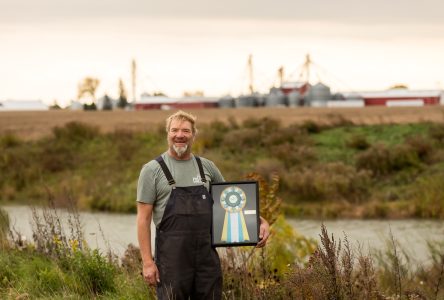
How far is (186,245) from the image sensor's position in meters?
5.53

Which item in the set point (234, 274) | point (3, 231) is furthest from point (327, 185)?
point (234, 274)

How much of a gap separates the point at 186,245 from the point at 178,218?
20 centimetres

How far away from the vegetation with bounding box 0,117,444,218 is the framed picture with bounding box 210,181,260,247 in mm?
17805

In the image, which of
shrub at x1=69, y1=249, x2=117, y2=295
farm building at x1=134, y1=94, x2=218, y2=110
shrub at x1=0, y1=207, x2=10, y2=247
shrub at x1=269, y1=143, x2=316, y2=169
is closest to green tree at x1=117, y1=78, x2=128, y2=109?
farm building at x1=134, y1=94, x2=218, y2=110

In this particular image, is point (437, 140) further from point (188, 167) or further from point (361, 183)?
point (188, 167)

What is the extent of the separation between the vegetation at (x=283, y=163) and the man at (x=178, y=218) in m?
17.9

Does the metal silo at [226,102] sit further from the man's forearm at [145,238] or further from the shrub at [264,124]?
the man's forearm at [145,238]

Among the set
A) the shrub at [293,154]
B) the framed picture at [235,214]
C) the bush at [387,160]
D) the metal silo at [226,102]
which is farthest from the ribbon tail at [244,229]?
the metal silo at [226,102]

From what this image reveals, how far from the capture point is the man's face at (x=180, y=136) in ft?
18.2

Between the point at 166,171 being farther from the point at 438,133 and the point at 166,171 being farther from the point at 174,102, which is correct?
the point at 174,102

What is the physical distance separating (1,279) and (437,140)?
29410 millimetres

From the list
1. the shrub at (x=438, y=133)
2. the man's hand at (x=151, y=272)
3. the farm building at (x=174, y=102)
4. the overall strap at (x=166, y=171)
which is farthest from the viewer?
the farm building at (x=174, y=102)

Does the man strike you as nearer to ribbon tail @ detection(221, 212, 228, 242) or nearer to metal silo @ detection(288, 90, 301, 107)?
ribbon tail @ detection(221, 212, 228, 242)

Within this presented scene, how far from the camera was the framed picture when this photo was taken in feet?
18.5
